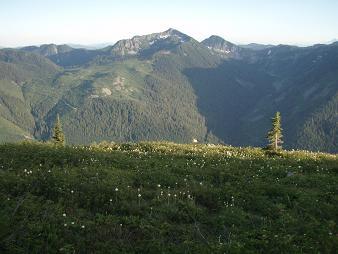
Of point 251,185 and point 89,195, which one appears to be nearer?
point 89,195

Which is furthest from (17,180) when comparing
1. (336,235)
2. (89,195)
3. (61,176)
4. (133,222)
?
(336,235)

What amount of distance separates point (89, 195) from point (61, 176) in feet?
6.03

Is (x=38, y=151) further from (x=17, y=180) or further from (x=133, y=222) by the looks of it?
(x=133, y=222)

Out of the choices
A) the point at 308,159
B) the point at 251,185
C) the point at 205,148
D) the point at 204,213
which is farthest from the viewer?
the point at 205,148

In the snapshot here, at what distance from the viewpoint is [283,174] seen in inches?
760

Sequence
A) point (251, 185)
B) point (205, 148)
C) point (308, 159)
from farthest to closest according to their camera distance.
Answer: point (205, 148) → point (308, 159) → point (251, 185)

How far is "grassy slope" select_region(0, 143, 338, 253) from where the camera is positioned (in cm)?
1194

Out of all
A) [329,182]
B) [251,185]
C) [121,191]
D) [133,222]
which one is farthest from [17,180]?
[329,182]

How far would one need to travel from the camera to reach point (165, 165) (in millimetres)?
19656

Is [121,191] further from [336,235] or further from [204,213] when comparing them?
[336,235]

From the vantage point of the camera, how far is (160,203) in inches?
593

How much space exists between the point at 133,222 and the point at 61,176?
14.3 ft

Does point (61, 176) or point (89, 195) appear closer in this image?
point (89, 195)

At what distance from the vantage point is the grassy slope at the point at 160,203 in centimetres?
1194
